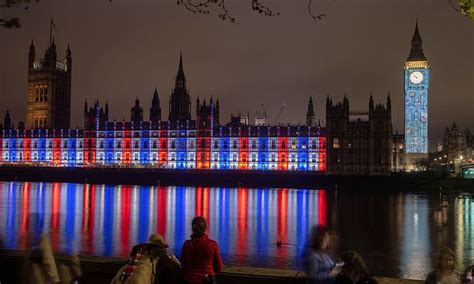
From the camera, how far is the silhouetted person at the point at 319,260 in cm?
675

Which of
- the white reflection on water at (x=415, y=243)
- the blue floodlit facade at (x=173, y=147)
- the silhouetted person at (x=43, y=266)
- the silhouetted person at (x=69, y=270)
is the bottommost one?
the white reflection on water at (x=415, y=243)

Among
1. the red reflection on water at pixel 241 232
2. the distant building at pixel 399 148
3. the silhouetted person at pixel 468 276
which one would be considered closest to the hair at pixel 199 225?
the silhouetted person at pixel 468 276

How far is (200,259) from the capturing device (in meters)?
6.47

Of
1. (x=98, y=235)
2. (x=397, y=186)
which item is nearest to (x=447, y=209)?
(x=397, y=186)

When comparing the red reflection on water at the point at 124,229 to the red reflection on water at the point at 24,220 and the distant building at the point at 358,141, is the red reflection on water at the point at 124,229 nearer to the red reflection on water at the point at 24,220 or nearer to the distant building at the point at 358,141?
the red reflection on water at the point at 24,220

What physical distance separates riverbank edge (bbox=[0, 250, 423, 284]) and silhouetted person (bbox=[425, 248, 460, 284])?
149cm

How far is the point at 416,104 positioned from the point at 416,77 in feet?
18.8

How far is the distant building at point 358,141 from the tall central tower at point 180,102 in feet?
89.7

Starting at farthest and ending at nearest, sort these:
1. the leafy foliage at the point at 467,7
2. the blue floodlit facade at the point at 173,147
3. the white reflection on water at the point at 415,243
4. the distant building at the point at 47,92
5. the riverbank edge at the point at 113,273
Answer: the distant building at the point at 47,92, the blue floodlit facade at the point at 173,147, the white reflection on water at the point at 415,243, the riverbank edge at the point at 113,273, the leafy foliage at the point at 467,7

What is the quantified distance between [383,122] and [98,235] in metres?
68.4

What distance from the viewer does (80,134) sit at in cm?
10912

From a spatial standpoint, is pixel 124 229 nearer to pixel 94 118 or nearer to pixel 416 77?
pixel 94 118

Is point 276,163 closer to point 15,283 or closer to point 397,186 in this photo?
point 397,186

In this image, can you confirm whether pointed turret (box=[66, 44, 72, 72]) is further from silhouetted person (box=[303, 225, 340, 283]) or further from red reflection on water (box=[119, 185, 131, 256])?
silhouetted person (box=[303, 225, 340, 283])
